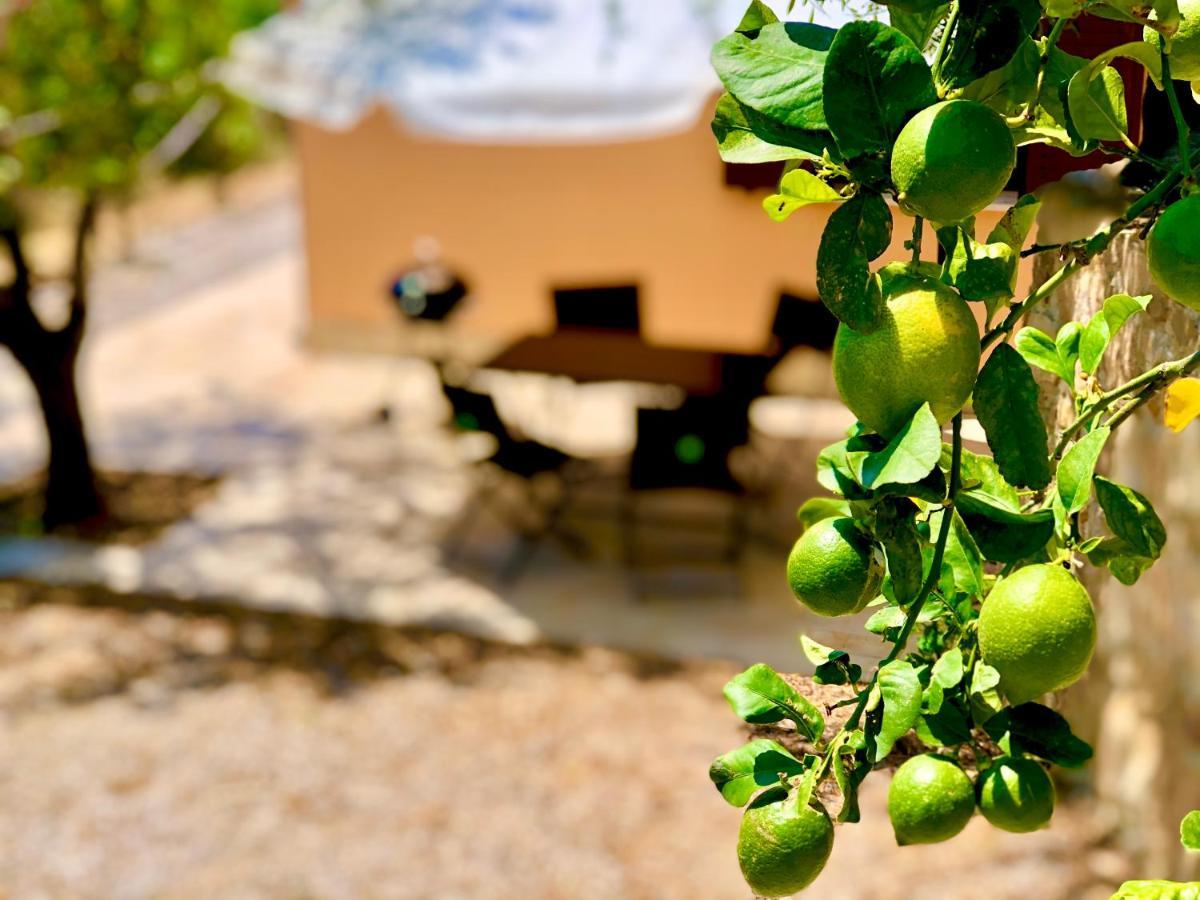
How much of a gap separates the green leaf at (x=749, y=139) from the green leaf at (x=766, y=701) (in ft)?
0.97

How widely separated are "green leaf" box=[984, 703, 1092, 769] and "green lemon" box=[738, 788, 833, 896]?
134 millimetres

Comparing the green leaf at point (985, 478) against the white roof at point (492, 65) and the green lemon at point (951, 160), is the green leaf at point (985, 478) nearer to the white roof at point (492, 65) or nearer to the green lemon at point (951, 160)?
the green lemon at point (951, 160)

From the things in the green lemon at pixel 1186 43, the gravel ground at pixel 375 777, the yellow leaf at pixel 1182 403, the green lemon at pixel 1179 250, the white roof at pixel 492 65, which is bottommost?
the gravel ground at pixel 375 777

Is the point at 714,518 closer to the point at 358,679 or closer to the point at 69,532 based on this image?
the point at 358,679

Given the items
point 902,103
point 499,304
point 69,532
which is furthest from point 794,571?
point 499,304

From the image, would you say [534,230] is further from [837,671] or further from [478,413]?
[837,671]

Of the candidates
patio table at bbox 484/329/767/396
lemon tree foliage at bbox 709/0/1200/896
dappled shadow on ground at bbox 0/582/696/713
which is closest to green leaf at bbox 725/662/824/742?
lemon tree foliage at bbox 709/0/1200/896

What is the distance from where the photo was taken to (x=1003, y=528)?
67cm

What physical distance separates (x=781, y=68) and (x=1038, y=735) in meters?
0.43

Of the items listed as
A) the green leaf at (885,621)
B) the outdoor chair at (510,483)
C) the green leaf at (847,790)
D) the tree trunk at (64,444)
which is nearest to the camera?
the green leaf at (847,790)

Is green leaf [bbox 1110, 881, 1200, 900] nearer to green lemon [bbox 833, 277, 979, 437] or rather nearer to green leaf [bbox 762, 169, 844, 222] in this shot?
green lemon [bbox 833, 277, 979, 437]

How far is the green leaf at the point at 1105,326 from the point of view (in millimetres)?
742

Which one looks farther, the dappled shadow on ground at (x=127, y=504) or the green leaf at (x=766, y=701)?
the dappled shadow on ground at (x=127, y=504)

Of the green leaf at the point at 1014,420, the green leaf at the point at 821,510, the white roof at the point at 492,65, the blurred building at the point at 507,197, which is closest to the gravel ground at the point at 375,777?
the white roof at the point at 492,65
